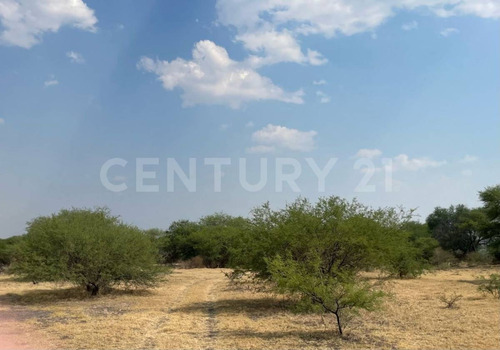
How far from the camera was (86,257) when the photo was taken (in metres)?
21.3

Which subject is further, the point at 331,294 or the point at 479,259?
the point at 479,259

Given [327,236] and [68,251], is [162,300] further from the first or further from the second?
[327,236]

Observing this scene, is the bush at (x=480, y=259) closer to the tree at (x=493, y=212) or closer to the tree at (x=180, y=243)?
the tree at (x=493, y=212)

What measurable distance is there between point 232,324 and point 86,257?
10.4 metres

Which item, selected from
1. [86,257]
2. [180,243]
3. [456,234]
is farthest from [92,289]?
[456,234]

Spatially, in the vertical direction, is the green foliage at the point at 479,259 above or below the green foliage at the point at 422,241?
below

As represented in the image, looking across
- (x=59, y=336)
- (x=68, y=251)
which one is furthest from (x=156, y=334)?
(x=68, y=251)

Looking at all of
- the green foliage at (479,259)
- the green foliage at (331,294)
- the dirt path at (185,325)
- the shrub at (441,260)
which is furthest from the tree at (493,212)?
the green foliage at (331,294)

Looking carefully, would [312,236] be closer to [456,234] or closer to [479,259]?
[479,259]

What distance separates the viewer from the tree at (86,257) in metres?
21.1

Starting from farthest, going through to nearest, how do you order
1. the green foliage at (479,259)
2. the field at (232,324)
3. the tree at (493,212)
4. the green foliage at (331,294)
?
1. the green foliage at (479,259)
2. the tree at (493,212)
3. the green foliage at (331,294)
4. the field at (232,324)

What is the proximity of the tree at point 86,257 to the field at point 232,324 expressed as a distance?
48.1 inches

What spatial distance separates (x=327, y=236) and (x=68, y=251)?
476 inches

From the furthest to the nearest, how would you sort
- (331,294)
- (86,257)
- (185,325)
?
(86,257) < (185,325) < (331,294)
